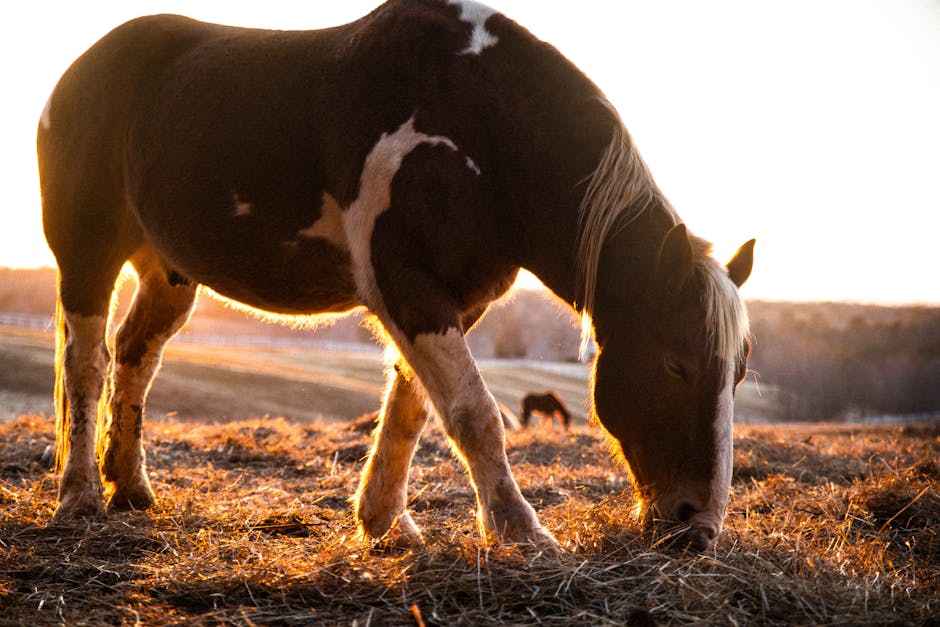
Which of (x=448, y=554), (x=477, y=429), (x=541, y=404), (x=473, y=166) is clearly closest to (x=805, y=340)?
(x=541, y=404)

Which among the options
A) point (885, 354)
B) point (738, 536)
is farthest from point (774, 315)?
point (738, 536)

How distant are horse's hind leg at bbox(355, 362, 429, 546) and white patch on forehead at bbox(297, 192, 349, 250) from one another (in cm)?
66

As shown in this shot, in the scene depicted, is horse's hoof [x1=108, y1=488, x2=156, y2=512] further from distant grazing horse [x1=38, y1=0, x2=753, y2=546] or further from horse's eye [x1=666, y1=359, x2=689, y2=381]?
horse's eye [x1=666, y1=359, x2=689, y2=381]

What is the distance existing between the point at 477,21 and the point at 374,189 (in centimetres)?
96

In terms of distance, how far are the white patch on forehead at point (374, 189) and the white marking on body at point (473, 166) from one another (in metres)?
0.08

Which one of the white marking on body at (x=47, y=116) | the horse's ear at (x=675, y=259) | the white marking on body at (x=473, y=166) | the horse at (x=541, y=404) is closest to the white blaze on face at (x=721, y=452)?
the horse's ear at (x=675, y=259)

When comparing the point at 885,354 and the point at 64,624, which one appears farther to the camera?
the point at 885,354

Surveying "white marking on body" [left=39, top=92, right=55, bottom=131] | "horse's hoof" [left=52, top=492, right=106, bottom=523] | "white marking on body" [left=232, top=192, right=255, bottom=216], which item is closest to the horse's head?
"white marking on body" [left=232, top=192, right=255, bottom=216]

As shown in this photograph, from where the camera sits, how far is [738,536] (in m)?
2.90

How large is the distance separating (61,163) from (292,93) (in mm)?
1945

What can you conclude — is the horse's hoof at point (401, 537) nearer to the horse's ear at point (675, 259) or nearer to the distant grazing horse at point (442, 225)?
the distant grazing horse at point (442, 225)

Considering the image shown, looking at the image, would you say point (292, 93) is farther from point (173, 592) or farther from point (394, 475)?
point (173, 592)

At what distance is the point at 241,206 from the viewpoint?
349 centimetres

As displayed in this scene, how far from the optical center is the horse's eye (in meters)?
2.70
